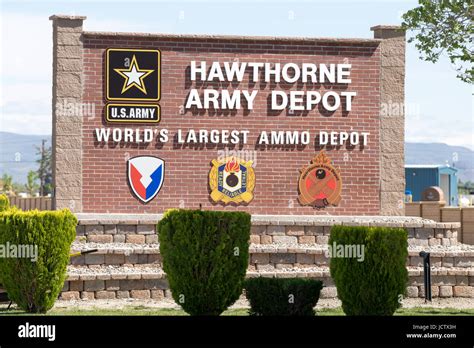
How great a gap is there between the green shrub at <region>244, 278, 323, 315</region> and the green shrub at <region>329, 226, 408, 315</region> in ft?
2.31

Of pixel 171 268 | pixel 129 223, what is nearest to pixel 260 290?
pixel 171 268

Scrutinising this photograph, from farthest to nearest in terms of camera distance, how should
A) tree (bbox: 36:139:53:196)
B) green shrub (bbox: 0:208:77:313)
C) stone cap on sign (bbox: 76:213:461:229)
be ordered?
tree (bbox: 36:139:53:196) → stone cap on sign (bbox: 76:213:461:229) → green shrub (bbox: 0:208:77:313)

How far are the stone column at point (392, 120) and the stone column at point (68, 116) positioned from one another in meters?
7.93

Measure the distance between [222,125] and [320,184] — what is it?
2.98m

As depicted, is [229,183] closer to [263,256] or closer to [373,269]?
[263,256]

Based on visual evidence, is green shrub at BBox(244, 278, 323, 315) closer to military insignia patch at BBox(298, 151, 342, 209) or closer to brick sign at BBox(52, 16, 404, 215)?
brick sign at BBox(52, 16, 404, 215)

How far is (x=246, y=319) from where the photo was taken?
13891 millimetres

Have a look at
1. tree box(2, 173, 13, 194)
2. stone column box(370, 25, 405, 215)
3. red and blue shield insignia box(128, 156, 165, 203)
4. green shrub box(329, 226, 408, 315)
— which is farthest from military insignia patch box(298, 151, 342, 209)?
tree box(2, 173, 13, 194)

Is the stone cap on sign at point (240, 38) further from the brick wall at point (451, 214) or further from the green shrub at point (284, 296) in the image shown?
the brick wall at point (451, 214)

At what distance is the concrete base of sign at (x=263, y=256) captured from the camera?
2106cm

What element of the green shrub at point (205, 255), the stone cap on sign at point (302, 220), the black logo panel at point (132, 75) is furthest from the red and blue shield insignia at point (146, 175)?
the green shrub at point (205, 255)

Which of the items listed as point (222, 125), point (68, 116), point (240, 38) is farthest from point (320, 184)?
Result: point (68, 116)

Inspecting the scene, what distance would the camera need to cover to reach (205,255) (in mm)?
16062

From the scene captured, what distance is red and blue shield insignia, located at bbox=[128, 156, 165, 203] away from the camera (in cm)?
2492
